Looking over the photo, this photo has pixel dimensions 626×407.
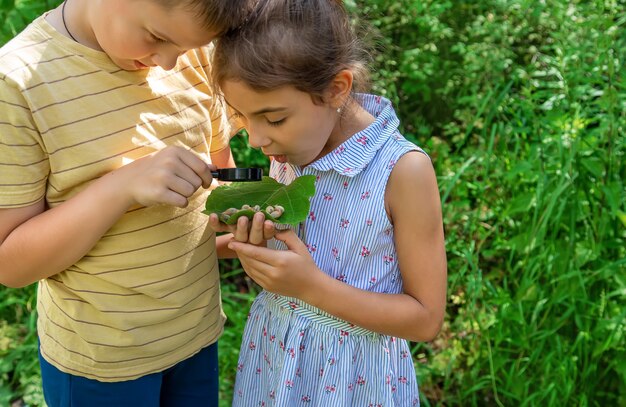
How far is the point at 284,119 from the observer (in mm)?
1619

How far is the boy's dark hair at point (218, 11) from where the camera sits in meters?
1.44

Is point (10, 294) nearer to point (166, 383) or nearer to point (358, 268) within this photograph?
point (166, 383)

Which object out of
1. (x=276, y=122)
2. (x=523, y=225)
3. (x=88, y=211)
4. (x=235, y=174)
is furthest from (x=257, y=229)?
(x=523, y=225)

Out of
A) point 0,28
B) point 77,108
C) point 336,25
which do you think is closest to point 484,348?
point 336,25

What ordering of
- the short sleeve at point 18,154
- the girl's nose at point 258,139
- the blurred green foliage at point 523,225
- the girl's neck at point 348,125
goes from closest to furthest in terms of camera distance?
the short sleeve at point 18,154 < the girl's nose at point 258,139 < the girl's neck at point 348,125 < the blurred green foliage at point 523,225

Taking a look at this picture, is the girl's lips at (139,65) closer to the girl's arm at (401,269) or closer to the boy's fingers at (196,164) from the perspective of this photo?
the boy's fingers at (196,164)

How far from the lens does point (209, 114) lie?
6.05 feet

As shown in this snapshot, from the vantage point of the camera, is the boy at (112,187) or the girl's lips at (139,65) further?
the girl's lips at (139,65)

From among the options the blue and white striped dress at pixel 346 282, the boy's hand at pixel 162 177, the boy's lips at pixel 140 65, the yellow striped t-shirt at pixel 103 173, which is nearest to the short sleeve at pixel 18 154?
the yellow striped t-shirt at pixel 103 173

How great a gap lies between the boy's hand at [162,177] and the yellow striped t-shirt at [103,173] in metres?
0.10

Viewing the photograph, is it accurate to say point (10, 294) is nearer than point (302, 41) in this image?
No

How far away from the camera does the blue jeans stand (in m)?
1.71

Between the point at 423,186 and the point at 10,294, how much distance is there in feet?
8.50

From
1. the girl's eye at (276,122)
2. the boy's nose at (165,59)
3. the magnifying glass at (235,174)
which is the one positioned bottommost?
the magnifying glass at (235,174)
